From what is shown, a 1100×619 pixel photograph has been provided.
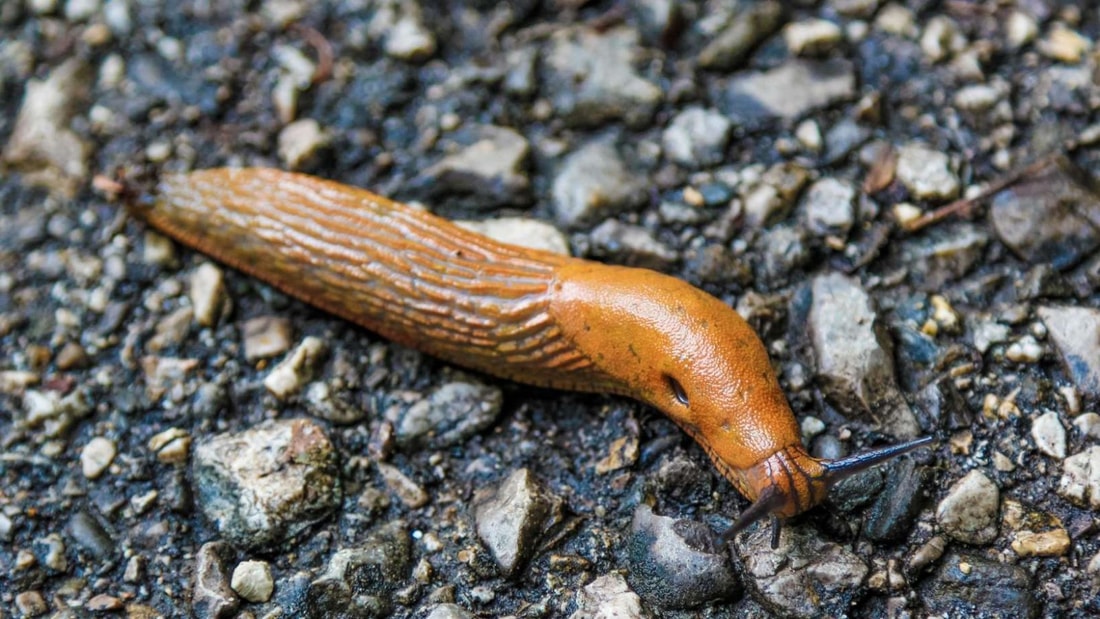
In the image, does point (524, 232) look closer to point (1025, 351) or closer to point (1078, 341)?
point (1025, 351)

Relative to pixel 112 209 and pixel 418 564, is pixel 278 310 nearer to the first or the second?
pixel 112 209

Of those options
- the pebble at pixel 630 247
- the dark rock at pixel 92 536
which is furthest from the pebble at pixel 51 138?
the pebble at pixel 630 247

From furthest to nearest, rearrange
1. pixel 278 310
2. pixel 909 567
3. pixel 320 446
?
pixel 278 310, pixel 320 446, pixel 909 567

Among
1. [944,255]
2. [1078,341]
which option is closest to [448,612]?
[944,255]

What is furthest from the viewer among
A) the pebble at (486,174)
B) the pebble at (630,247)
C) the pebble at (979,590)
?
the pebble at (486,174)

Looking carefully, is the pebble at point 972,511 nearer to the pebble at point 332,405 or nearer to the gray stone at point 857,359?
the gray stone at point 857,359

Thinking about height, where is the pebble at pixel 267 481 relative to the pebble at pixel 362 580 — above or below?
above

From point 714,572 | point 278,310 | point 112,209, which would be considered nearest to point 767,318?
point 714,572
